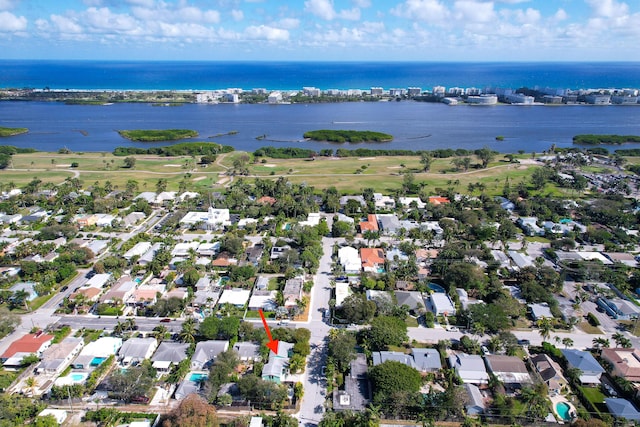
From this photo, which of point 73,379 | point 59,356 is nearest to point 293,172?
point 59,356

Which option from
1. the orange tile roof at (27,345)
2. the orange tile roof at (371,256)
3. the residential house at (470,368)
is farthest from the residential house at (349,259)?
the orange tile roof at (27,345)

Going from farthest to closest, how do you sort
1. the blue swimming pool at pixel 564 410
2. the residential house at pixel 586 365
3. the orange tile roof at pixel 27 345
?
the orange tile roof at pixel 27 345 < the residential house at pixel 586 365 < the blue swimming pool at pixel 564 410

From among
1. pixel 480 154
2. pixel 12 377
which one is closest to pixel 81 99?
pixel 480 154

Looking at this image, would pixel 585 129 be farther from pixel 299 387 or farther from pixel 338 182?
pixel 299 387

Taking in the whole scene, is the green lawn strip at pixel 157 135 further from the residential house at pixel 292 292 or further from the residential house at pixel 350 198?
the residential house at pixel 292 292

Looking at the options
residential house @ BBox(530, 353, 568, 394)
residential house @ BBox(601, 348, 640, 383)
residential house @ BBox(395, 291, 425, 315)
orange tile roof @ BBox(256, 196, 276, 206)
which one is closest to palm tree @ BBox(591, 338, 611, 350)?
residential house @ BBox(601, 348, 640, 383)

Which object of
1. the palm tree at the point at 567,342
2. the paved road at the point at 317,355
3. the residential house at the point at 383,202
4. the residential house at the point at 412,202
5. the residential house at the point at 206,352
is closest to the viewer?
the paved road at the point at 317,355

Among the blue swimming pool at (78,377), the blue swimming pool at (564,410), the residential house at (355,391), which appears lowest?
the blue swimming pool at (564,410)

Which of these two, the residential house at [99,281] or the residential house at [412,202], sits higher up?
the residential house at [412,202]
